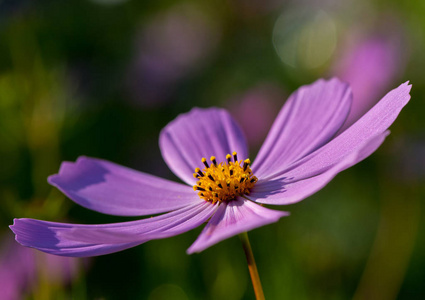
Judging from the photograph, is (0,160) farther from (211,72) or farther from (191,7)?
(191,7)

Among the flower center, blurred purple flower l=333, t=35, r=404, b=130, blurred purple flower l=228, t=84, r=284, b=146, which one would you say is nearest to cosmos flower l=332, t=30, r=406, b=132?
blurred purple flower l=333, t=35, r=404, b=130

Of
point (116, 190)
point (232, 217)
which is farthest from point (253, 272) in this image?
point (116, 190)

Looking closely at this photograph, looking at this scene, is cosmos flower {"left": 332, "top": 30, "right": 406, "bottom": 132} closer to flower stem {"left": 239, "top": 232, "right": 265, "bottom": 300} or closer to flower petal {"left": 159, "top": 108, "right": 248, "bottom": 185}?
flower petal {"left": 159, "top": 108, "right": 248, "bottom": 185}

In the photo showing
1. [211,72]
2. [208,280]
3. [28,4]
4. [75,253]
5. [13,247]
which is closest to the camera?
[75,253]

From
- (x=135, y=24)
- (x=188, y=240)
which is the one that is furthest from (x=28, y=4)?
(x=135, y=24)

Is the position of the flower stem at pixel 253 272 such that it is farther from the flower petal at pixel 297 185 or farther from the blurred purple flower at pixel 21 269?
the blurred purple flower at pixel 21 269

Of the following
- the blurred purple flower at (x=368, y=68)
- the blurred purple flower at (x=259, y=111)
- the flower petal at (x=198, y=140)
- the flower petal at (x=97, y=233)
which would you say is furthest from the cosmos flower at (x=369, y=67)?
the flower petal at (x=97, y=233)
